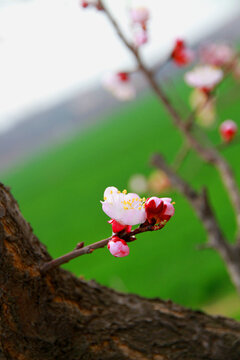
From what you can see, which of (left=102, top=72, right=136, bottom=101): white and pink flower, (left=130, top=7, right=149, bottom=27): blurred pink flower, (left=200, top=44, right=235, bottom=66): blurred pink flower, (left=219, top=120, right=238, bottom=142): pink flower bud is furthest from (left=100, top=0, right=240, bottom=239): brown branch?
(left=200, top=44, right=235, bottom=66): blurred pink flower

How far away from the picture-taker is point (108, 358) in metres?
0.83

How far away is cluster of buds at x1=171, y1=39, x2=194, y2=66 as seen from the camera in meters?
1.42

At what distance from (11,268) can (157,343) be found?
1.08 feet

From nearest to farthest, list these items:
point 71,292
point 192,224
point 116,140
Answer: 1. point 71,292
2. point 192,224
3. point 116,140

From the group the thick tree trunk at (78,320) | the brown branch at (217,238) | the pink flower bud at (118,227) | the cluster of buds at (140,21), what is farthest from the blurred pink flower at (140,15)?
the pink flower bud at (118,227)

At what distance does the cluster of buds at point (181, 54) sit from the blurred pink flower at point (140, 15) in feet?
0.40

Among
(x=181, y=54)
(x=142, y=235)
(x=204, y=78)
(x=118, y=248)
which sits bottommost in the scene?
(x=118, y=248)

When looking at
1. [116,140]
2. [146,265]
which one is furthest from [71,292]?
[116,140]

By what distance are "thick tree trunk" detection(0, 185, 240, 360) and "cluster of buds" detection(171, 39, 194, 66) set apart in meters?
0.83

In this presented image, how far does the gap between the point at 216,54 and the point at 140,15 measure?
2.22ft

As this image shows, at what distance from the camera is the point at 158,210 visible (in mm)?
622

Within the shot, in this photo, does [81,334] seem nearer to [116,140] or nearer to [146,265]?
[146,265]

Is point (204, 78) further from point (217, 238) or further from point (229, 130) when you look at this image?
point (217, 238)

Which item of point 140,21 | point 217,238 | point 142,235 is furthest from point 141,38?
point 142,235
